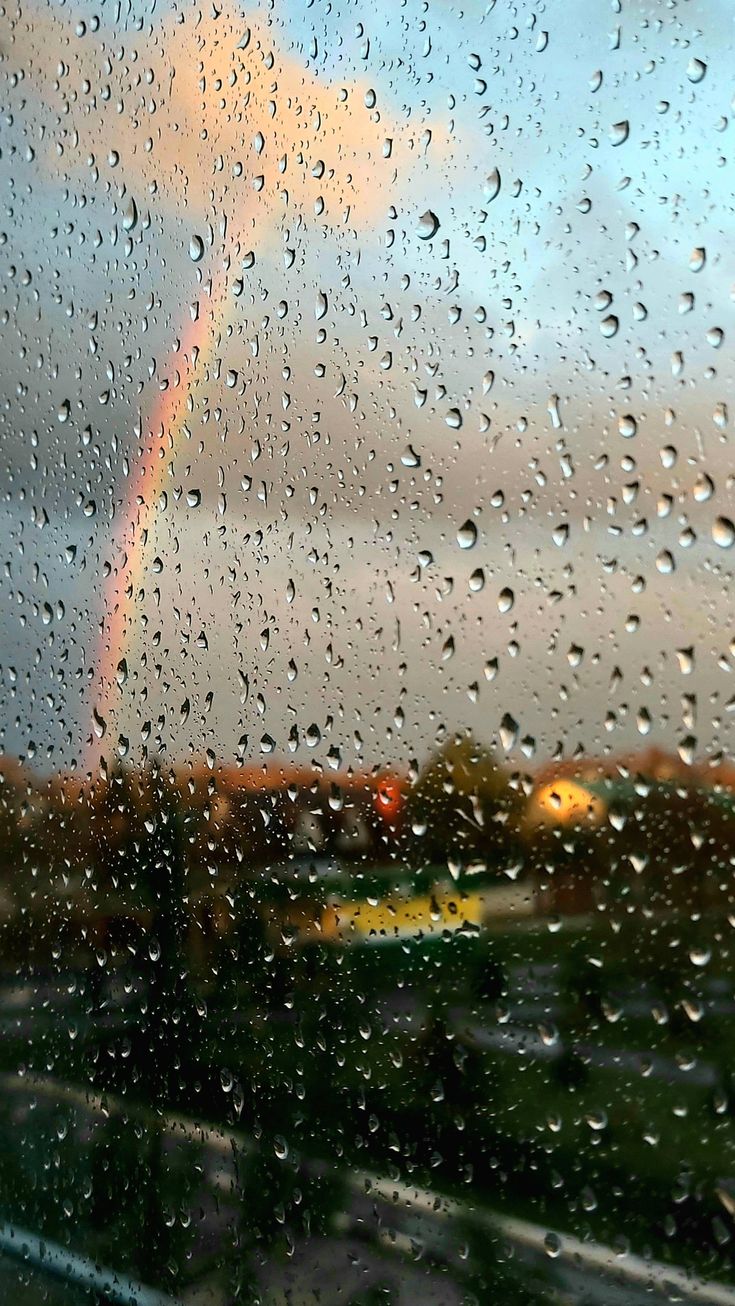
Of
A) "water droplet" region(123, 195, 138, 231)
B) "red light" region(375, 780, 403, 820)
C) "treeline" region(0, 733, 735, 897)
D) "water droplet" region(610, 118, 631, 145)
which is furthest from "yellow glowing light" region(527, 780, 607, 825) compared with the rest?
"water droplet" region(123, 195, 138, 231)

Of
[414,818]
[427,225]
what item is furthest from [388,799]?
[427,225]

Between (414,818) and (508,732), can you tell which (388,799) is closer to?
(414,818)

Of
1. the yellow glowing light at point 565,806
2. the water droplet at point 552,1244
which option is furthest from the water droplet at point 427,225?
the water droplet at point 552,1244

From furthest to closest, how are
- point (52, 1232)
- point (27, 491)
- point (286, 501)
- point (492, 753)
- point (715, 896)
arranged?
point (27, 491) → point (52, 1232) → point (286, 501) → point (492, 753) → point (715, 896)

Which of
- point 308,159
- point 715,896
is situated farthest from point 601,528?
point 308,159

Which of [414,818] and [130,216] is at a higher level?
[130,216]

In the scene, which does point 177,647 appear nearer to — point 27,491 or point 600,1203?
point 27,491
